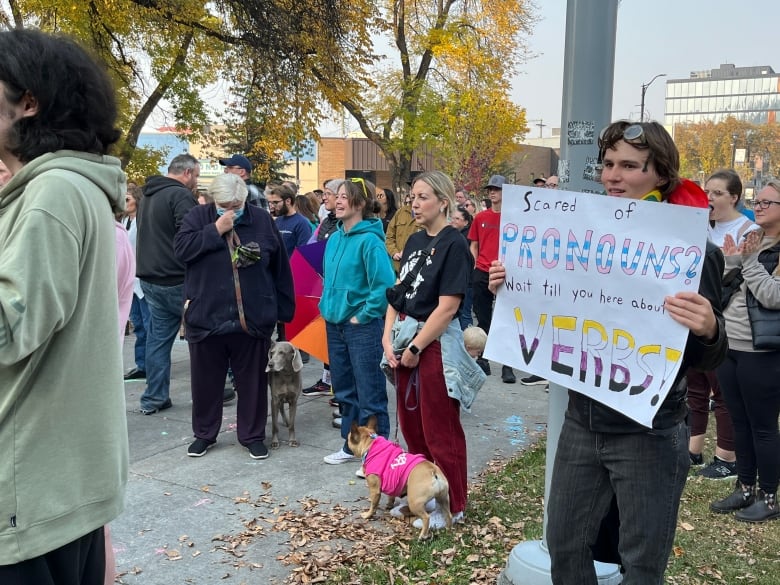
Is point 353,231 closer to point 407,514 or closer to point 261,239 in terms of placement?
point 261,239

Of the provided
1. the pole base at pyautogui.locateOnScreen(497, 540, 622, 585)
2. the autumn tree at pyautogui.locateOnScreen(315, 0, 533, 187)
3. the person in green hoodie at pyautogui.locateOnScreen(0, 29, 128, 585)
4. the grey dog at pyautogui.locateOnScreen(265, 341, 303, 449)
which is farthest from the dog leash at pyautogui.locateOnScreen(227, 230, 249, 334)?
the autumn tree at pyautogui.locateOnScreen(315, 0, 533, 187)

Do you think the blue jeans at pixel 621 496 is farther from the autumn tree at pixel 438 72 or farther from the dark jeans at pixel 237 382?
the autumn tree at pixel 438 72

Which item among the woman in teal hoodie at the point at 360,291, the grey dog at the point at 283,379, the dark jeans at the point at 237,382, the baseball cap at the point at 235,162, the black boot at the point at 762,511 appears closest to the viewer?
the black boot at the point at 762,511

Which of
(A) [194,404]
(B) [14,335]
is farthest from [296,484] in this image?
(B) [14,335]

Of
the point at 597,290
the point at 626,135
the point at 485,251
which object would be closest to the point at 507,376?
the point at 485,251

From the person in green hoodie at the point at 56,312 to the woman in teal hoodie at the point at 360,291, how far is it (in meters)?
3.39

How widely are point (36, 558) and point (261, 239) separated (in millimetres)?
3993

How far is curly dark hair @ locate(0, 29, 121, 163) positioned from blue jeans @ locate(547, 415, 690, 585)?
6.19ft

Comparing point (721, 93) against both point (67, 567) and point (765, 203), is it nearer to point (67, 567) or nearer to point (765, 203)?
point (765, 203)

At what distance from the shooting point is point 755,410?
443 cm

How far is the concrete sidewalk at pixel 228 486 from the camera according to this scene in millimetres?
3816

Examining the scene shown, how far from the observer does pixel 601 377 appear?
2441 mm

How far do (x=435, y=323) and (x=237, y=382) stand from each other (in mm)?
2126

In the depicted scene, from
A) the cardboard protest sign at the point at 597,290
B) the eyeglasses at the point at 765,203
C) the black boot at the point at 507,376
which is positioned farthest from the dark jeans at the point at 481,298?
the cardboard protest sign at the point at 597,290
